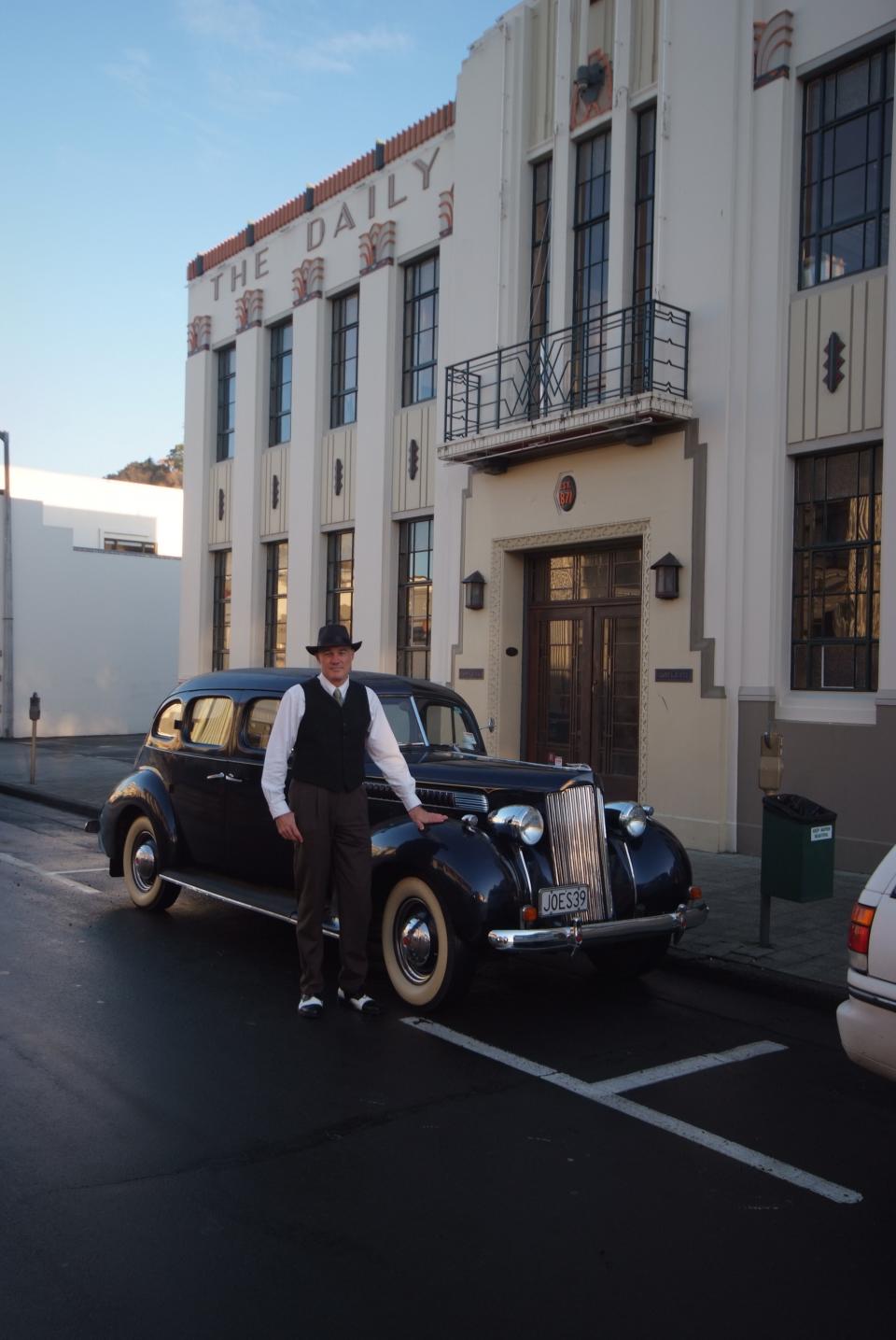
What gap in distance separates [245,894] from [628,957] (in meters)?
2.44

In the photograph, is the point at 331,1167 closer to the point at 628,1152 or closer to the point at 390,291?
the point at 628,1152

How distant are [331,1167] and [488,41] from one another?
13991 millimetres

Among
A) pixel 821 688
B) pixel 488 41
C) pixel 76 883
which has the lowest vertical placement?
pixel 76 883

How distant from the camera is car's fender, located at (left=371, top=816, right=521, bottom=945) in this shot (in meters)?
5.90

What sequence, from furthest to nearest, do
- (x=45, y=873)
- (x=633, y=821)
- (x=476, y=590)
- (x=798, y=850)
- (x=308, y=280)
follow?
(x=308, y=280) → (x=476, y=590) → (x=45, y=873) → (x=798, y=850) → (x=633, y=821)

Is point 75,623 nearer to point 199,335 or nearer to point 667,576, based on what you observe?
point 199,335

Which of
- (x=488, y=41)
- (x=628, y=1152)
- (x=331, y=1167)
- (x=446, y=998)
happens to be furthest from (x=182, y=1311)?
(x=488, y=41)

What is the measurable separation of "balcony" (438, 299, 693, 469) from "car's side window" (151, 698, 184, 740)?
5.51 meters

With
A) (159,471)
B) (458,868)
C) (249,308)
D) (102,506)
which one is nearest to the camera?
(458,868)

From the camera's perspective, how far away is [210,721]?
8320 mm

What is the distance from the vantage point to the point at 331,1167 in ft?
14.0

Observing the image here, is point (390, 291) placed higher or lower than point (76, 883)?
higher

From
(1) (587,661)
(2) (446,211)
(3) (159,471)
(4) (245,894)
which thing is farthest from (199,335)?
(3) (159,471)

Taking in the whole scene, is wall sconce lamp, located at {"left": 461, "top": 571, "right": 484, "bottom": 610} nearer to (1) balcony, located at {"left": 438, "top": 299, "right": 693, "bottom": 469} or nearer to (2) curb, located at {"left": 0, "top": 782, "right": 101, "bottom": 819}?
(1) balcony, located at {"left": 438, "top": 299, "right": 693, "bottom": 469}
